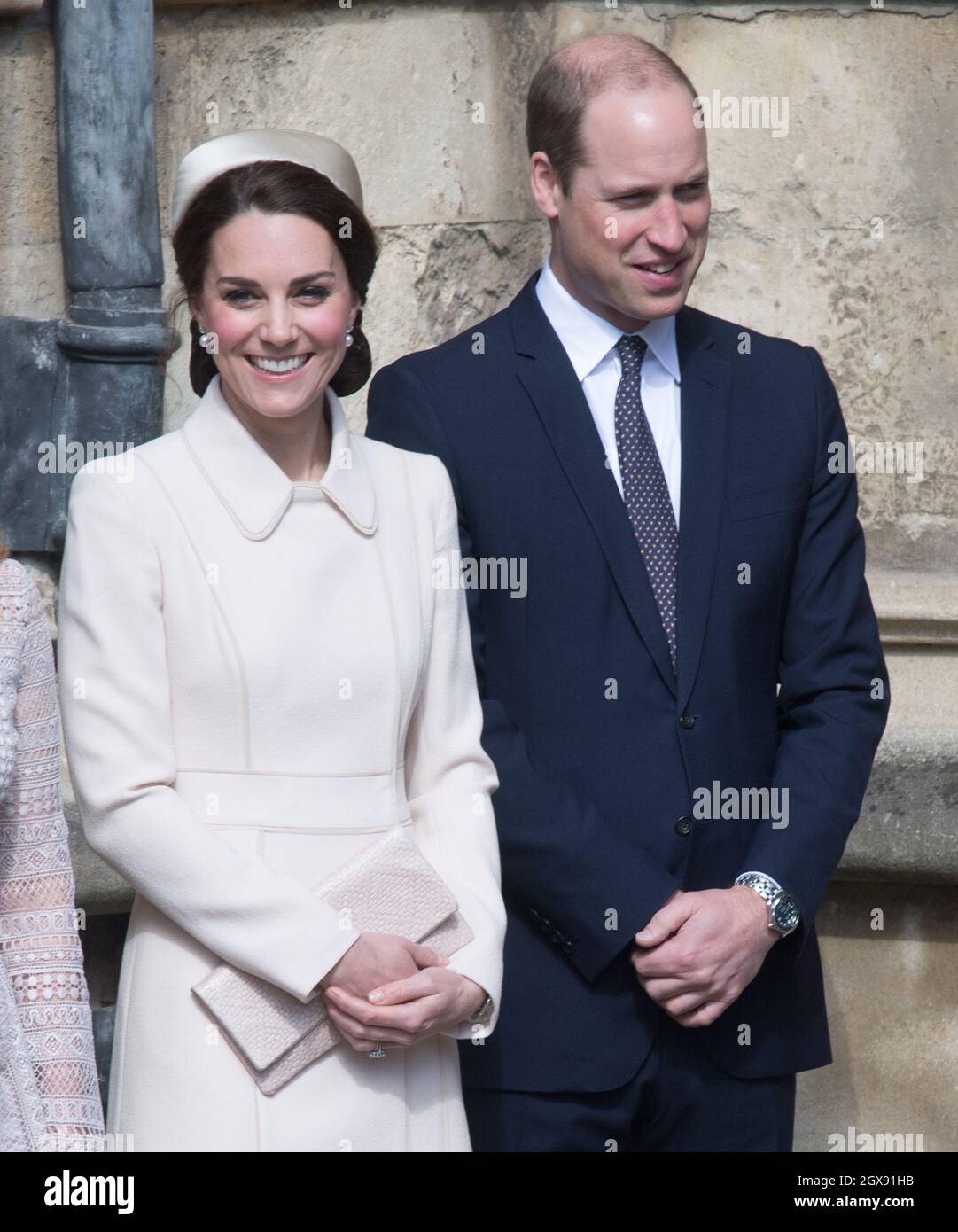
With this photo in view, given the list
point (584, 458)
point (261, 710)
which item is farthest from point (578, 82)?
point (261, 710)

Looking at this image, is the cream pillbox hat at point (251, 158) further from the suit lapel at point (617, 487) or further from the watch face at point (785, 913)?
the watch face at point (785, 913)

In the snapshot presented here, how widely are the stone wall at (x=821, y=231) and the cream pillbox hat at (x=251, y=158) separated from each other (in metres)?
1.32

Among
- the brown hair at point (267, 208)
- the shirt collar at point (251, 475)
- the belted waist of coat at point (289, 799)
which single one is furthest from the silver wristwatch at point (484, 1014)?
the brown hair at point (267, 208)

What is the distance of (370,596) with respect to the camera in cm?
257

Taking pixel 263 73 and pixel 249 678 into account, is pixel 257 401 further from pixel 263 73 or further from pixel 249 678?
pixel 263 73

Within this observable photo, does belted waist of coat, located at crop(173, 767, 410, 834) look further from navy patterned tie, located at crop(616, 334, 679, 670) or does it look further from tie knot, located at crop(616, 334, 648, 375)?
tie knot, located at crop(616, 334, 648, 375)

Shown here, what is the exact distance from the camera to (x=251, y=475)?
255cm

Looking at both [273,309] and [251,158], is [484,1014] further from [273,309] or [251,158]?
[251,158]

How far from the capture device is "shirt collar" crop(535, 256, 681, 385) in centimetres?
301

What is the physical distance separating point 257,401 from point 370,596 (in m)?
0.27

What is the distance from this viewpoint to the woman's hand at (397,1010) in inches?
94.9

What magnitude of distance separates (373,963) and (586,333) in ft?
3.34

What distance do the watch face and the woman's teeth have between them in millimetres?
955

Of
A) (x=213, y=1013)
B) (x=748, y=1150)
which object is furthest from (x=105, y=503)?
(x=748, y=1150)
